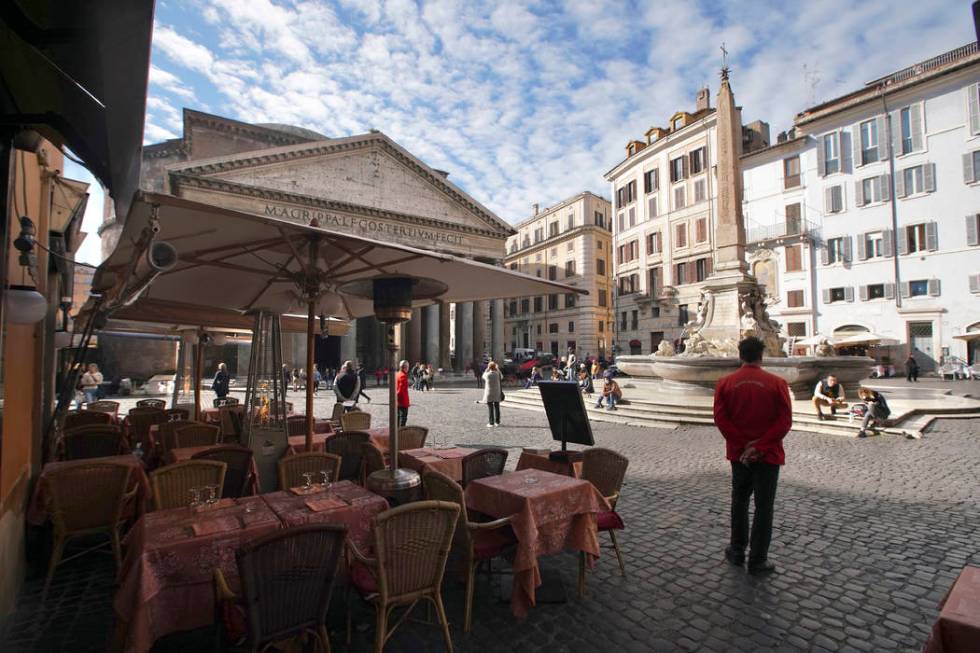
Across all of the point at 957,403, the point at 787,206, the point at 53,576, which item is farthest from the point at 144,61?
the point at 787,206

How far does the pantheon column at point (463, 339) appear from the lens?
33.8 meters

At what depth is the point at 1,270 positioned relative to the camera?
2.53 meters

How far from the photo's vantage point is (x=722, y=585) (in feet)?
11.7

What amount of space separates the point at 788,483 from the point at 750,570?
9.57ft

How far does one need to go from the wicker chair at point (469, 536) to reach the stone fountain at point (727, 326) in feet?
31.0

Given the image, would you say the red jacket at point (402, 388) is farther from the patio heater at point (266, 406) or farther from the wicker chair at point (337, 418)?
the patio heater at point (266, 406)

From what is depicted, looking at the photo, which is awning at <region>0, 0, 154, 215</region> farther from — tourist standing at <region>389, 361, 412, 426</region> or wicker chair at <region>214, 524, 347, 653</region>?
tourist standing at <region>389, 361, 412, 426</region>

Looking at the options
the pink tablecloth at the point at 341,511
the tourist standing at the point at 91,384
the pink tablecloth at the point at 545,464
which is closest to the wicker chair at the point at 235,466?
the pink tablecloth at the point at 341,511

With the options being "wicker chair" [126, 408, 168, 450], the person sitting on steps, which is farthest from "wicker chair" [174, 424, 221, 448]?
the person sitting on steps

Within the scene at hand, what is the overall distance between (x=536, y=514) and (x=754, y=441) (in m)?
1.79

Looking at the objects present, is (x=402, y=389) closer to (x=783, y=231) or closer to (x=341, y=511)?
(x=341, y=511)

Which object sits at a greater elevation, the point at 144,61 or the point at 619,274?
the point at 619,274

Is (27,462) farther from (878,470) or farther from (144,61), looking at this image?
(878,470)

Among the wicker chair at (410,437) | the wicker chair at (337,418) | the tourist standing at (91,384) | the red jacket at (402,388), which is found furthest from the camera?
the tourist standing at (91,384)
